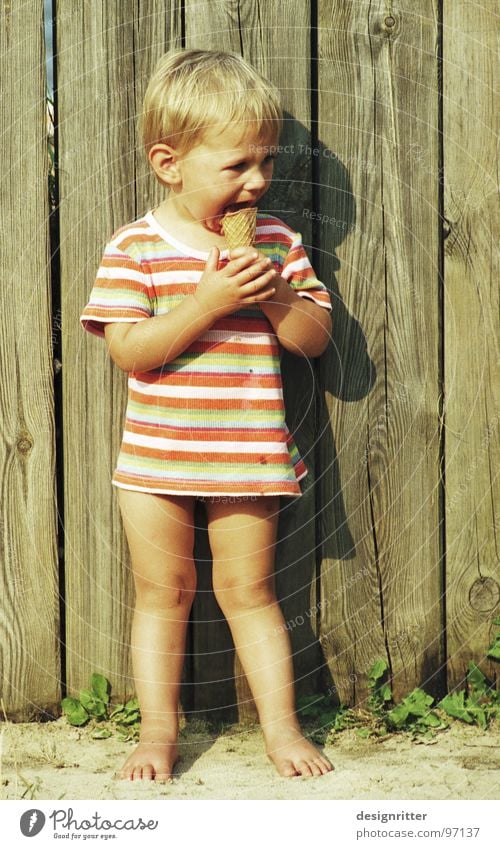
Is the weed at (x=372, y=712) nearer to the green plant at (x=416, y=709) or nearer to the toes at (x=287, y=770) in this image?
the green plant at (x=416, y=709)

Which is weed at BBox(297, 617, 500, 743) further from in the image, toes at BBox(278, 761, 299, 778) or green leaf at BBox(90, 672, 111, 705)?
green leaf at BBox(90, 672, 111, 705)

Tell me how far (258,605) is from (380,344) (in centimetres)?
72

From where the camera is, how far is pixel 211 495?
8.07 feet

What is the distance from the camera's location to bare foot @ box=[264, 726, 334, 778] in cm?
248

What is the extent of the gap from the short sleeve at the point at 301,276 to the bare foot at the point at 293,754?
1.01 m

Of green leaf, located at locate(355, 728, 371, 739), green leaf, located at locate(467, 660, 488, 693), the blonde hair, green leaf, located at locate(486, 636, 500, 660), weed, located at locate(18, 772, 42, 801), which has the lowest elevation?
weed, located at locate(18, 772, 42, 801)

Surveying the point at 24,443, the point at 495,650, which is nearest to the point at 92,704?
the point at 24,443

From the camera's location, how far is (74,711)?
2.73 metres

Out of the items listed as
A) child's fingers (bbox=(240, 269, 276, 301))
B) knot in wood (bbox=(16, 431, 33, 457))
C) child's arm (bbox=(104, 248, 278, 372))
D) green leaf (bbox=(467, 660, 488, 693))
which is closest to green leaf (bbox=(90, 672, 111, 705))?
knot in wood (bbox=(16, 431, 33, 457))

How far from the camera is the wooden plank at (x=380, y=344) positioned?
266 cm

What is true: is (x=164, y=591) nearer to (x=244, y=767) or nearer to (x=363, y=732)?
(x=244, y=767)

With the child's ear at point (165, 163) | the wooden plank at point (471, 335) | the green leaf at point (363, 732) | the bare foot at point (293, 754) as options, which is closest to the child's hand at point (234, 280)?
the child's ear at point (165, 163)

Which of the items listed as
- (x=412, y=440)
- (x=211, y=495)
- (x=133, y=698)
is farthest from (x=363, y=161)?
(x=133, y=698)

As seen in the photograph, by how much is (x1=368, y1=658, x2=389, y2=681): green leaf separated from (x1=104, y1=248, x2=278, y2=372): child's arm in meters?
0.98
